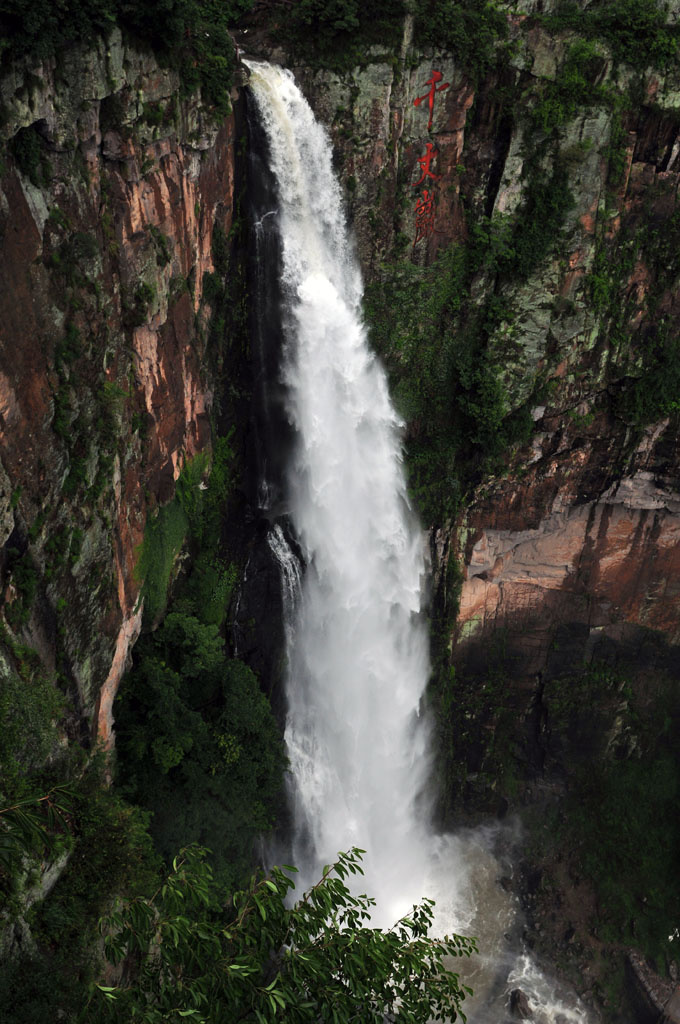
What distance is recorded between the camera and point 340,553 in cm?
1673

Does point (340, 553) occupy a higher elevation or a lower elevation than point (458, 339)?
lower

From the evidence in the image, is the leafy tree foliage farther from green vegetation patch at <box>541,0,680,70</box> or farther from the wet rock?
green vegetation patch at <box>541,0,680,70</box>

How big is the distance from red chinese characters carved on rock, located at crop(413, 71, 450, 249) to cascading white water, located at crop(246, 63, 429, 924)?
68.8 inches

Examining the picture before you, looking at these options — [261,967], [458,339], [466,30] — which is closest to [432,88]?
[466,30]

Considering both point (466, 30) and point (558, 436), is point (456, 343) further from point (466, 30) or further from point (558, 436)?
point (466, 30)

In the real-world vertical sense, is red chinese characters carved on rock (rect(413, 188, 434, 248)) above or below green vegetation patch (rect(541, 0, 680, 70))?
below

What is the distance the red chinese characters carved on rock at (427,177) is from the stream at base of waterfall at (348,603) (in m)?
1.75

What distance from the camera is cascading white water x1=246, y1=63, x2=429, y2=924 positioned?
14.4m

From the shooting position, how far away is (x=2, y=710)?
24.2ft

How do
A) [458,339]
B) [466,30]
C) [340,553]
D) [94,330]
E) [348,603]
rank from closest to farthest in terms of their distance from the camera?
[94,330]
[466,30]
[340,553]
[458,339]
[348,603]

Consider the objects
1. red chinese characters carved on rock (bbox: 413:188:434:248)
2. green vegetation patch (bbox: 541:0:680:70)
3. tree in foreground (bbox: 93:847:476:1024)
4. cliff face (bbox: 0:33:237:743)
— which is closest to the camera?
tree in foreground (bbox: 93:847:476:1024)

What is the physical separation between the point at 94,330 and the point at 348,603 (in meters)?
9.50

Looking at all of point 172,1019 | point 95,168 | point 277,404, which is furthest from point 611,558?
point 172,1019

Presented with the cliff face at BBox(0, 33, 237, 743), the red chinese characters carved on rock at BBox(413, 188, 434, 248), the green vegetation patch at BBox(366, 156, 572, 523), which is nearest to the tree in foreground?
the cliff face at BBox(0, 33, 237, 743)
